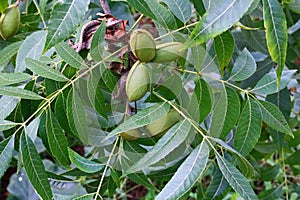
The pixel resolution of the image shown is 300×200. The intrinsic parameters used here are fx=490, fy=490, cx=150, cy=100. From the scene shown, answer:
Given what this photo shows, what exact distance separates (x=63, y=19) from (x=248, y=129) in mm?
262

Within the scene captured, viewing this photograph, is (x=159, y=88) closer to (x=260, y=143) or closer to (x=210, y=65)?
(x=210, y=65)

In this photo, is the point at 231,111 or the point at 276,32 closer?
the point at 276,32

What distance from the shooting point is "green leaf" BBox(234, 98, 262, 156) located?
58 centimetres

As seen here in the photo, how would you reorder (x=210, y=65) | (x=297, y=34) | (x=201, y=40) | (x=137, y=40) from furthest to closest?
(x=297, y=34), (x=210, y=65), (x=137, y=40), (x=201, y=40)

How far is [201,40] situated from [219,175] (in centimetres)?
32

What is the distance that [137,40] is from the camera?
20.3 inches

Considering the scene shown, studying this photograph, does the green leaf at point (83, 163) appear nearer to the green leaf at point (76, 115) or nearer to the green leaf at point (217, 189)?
the green leaf at point (76, 115)

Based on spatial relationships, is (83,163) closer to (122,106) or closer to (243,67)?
(122,106)

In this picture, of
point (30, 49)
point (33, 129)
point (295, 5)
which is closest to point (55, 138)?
point (33, 129)

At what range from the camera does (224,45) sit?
56 cm

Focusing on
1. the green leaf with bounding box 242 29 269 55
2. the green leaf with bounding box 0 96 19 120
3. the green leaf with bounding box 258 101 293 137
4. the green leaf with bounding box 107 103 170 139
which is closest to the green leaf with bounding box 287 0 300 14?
the green leaf with bounding box 242 29 269 55

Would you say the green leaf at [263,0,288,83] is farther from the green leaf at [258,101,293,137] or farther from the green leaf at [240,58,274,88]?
the green leaf at [240,58,274,88]

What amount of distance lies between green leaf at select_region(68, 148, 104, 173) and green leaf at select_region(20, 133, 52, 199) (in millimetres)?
35

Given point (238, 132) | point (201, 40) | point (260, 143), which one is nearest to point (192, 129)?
point (238, 132)
